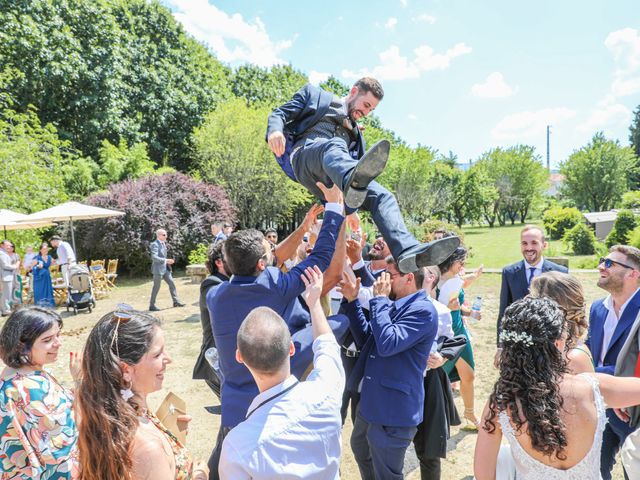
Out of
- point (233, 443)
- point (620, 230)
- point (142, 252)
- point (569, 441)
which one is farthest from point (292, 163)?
point (620, 230)

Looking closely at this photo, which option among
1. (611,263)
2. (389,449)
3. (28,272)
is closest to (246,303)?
(389,449)

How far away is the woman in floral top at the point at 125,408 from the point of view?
1648 mm

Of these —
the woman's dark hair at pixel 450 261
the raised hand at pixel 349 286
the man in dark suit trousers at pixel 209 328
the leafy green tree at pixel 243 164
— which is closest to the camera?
the raised hand at pixel 349 286

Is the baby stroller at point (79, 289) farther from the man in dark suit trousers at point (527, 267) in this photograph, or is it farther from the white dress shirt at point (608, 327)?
the white dress shirt at point (608, 327)

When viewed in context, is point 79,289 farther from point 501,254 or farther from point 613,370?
point 501,254

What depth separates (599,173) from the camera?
3906 centimetres

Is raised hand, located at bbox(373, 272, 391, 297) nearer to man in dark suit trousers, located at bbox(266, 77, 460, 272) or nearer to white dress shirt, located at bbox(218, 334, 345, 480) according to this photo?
man in dark suit trousers, located at bbox(266, 77, 460, 272)

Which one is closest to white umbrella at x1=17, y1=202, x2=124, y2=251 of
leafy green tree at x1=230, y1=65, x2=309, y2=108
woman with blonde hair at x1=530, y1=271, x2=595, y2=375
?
woman with blonde hair at x1=530, y1=271, x2=595, y2=375

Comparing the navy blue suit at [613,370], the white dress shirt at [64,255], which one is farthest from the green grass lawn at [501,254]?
the navy blue suit at [613,370]

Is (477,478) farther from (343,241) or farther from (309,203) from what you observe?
(309,203)

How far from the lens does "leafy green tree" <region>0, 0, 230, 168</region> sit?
19.1m

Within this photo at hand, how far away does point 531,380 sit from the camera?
1.93m

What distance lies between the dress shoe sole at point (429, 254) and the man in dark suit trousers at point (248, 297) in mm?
484

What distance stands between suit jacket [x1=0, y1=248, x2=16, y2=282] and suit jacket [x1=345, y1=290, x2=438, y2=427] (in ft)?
37.4
